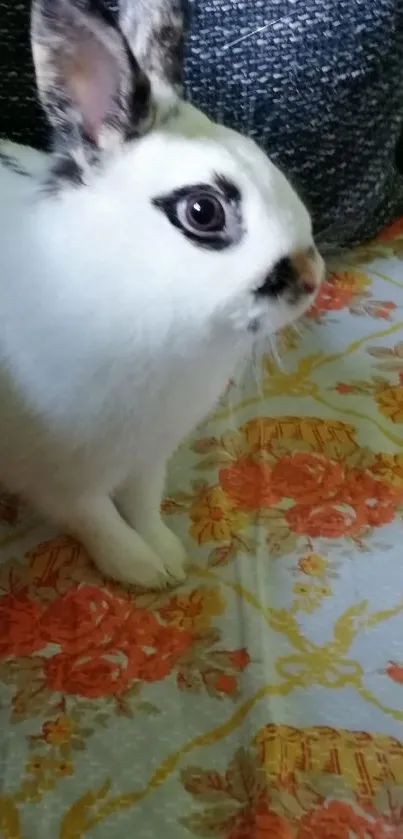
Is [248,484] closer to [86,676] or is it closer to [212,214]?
[86,676]

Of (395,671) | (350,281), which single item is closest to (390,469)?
(395,671)

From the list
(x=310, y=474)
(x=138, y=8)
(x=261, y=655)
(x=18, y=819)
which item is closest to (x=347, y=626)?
(x=261, y=655)

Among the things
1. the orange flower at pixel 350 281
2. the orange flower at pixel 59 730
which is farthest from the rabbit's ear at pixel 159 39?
the orange flower at pixel 350 281

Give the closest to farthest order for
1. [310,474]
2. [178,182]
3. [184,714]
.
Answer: [178,182] → [184,714] → [310,474]

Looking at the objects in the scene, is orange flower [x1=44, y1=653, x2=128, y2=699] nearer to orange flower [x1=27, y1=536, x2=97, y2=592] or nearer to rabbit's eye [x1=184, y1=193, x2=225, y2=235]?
orange flower [x1=27, y1=536, x2=97, y2=592]

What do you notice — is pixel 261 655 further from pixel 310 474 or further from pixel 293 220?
pixel 293 220

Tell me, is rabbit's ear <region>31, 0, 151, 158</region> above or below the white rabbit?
above

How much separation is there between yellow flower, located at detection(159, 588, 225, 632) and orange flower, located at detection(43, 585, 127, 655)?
0.14 feet

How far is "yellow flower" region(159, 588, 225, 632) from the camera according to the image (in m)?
0.91

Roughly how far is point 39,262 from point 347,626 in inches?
18.2

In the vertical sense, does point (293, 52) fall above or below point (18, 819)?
above

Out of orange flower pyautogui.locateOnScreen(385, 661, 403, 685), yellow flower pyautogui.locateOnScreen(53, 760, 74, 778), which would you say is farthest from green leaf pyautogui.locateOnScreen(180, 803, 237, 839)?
orange flower pyautogui.locateOnScreen(385, 661, 403, 685)

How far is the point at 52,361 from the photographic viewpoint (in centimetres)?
78

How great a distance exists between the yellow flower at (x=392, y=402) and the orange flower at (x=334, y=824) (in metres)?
0.52
